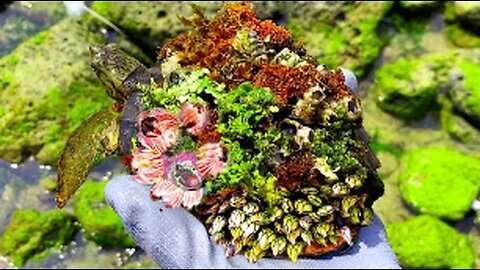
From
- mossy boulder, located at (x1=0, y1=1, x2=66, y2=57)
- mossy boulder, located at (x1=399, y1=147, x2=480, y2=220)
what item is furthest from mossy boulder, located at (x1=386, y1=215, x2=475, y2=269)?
mossy boulder, located at (x1=0, y1=1, x2=66, y2=57)

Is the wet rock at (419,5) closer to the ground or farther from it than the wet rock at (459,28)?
farther from it

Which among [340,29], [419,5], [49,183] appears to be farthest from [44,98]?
[419,5]

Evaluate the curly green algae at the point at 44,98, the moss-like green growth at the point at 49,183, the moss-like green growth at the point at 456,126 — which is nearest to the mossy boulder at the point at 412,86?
the moss-like green growth at the point at 456,126

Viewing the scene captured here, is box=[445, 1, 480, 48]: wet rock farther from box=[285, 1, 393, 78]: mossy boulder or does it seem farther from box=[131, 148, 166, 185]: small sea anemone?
box=[131, 148, 166, 185]: small sea anemone

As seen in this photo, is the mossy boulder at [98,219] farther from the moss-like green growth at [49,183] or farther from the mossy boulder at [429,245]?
the mossy boulder at [429,245]

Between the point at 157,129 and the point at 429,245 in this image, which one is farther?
the point at 429,245

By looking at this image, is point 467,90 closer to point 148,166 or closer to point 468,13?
point 468,13

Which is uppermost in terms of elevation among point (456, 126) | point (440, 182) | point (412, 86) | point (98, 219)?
point (412, 86)

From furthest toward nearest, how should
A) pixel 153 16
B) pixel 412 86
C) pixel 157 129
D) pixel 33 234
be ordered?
pixel 412 86 → pixel 153 16 → pixel 33 234 → pixel 157 129
